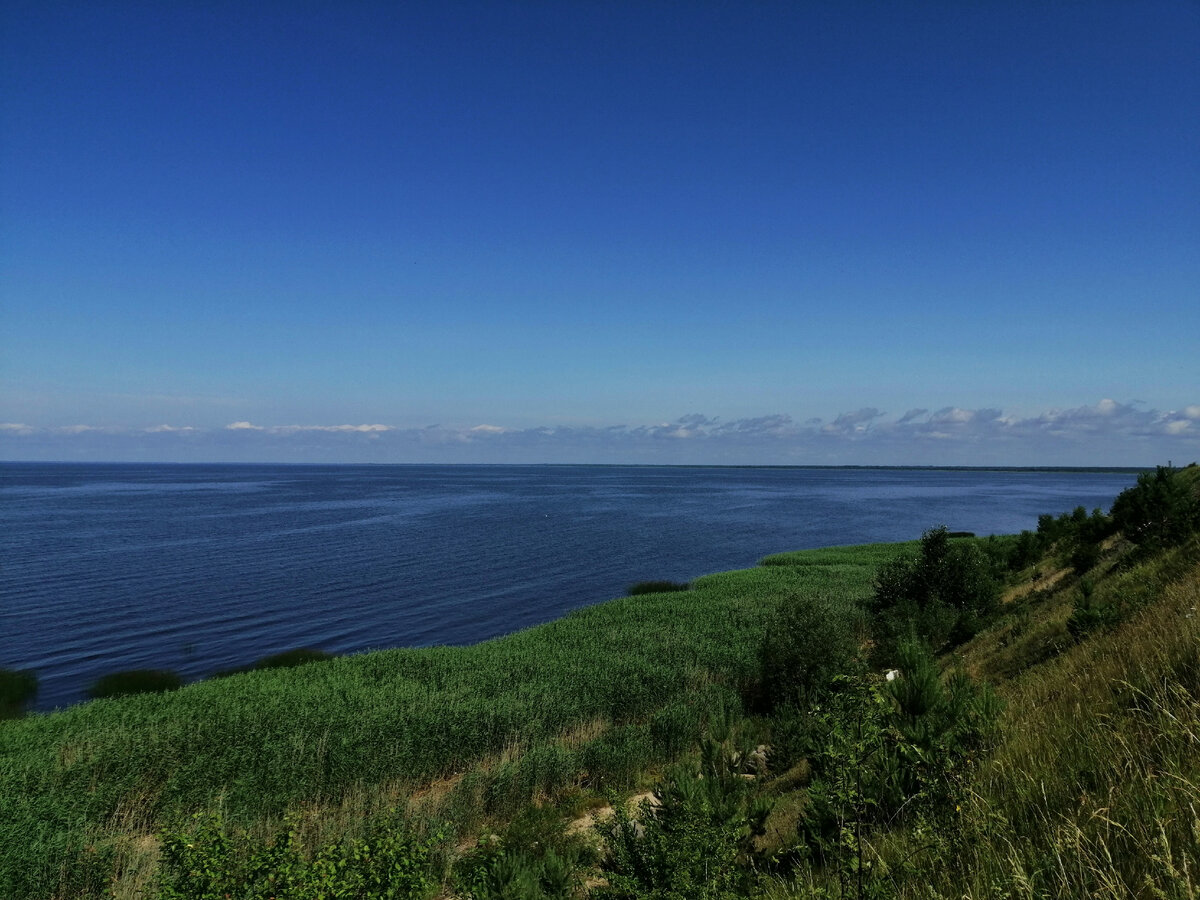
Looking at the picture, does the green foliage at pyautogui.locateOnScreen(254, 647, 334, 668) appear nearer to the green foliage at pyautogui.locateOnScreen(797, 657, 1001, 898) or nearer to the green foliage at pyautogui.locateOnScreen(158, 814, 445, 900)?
the green foliage at pyautogui.locateOnScreen(158, 814, 445, 900)

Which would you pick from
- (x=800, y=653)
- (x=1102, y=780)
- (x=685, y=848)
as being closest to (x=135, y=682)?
(x=800, y=653)

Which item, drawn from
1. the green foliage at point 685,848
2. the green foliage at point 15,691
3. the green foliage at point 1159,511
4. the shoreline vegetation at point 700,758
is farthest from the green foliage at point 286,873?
the green foliage at point 15,691

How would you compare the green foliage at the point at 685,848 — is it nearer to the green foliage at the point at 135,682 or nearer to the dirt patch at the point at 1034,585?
the dirt patch at the point at 1034,585

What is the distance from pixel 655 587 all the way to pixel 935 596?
2199 cm

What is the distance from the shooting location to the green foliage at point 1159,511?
17.6 m

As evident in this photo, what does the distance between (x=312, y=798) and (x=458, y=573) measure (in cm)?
3624

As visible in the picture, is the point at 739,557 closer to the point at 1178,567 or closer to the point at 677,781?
the point at 1178,567

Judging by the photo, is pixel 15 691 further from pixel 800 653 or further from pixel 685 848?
pixel 800 653

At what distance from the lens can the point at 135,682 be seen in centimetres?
2605

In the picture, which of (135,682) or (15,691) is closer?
(15,691)

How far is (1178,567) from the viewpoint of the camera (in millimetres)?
14203

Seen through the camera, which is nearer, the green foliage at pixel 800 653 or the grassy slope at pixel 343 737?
the grassy slope at pixel 343 737

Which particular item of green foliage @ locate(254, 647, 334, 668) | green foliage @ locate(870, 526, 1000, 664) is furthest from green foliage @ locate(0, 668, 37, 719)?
green foliage @ locate(870, 526, 1000, 664)

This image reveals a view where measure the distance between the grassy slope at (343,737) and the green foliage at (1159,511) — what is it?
45.3 feet
